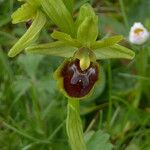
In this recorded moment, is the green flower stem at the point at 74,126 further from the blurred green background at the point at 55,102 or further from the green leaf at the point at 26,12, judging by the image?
the green leaf at the point at 26,12

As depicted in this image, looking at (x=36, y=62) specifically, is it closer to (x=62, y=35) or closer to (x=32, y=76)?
(x=32, y=76)

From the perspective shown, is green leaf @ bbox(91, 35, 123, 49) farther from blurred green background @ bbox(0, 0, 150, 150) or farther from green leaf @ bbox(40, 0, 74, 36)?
blurred green background @ bbox(0, 0, 150, 150)

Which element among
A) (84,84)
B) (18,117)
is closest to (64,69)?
(84,84)

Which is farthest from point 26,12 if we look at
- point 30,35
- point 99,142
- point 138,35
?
point 138,35

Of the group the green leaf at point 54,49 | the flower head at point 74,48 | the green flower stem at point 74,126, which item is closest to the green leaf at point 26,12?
the flower head at point 74,48

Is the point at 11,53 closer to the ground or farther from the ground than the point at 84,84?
farther from the ground

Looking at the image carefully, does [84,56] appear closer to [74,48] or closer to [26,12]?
[74,48]
